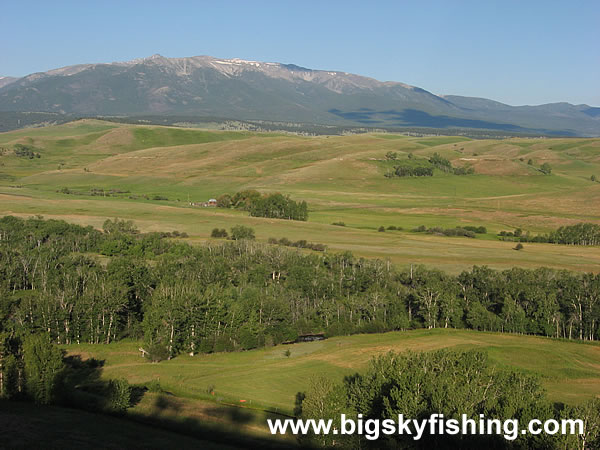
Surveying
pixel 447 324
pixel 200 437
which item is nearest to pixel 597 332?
pixel 447 324

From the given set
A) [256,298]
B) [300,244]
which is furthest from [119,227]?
[256,298]

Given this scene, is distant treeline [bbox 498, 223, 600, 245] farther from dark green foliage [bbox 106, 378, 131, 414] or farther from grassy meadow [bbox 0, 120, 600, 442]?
dark green foliage [bbox 106, 378, 131, 414]

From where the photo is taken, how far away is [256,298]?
250 feet

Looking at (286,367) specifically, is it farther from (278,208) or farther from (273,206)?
(273,206)

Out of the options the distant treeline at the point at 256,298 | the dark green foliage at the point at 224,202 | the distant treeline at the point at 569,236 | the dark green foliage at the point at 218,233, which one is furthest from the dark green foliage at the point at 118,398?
the dark green foliage at the point at 224,202

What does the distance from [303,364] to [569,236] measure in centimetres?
9149

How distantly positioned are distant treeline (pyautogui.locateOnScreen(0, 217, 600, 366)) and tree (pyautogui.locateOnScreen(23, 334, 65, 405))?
404 inches

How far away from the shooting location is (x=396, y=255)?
10606 centimetres

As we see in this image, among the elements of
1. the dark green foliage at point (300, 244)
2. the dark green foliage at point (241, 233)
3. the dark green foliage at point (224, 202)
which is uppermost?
the dark green foliage at point (224, 202)

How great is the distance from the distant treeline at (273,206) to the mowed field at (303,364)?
269ft

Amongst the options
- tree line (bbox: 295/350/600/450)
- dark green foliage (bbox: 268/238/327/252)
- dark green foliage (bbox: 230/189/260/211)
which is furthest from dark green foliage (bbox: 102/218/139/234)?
tree line (bbox: 295/350/600/450)

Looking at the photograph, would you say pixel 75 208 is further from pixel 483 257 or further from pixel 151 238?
pixel 483 257

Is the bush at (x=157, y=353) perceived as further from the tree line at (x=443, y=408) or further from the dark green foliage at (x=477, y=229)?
the dark green foliage at (x=477, y=229)

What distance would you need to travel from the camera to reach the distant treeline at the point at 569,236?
128 m
